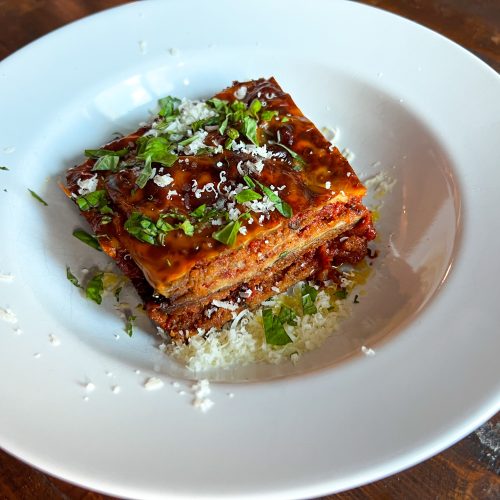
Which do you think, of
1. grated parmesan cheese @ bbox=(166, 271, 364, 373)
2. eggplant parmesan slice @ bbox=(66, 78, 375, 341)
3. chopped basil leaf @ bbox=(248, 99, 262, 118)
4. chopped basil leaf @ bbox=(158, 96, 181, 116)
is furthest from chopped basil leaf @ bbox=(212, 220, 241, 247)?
chopped basil leaf @ bbox=(158, 96, 181, 116)

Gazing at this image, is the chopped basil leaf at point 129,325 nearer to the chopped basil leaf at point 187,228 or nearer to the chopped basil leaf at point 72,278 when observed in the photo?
the chopped basil leaf at point 72,278

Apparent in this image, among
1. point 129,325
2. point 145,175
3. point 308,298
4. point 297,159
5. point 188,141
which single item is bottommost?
point 129,325

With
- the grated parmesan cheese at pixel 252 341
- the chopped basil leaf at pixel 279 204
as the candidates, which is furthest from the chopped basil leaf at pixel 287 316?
the chopped basil leaf at pixel 279 204

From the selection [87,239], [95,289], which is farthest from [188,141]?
[95,289]

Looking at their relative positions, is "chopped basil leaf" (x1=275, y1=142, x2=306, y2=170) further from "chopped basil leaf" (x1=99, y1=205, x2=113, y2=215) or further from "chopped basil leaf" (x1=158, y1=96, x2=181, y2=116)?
"chopped basil leaf" (x1=99, y1=205, x2=113, y2=215)

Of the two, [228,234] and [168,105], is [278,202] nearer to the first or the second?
[228,234]
